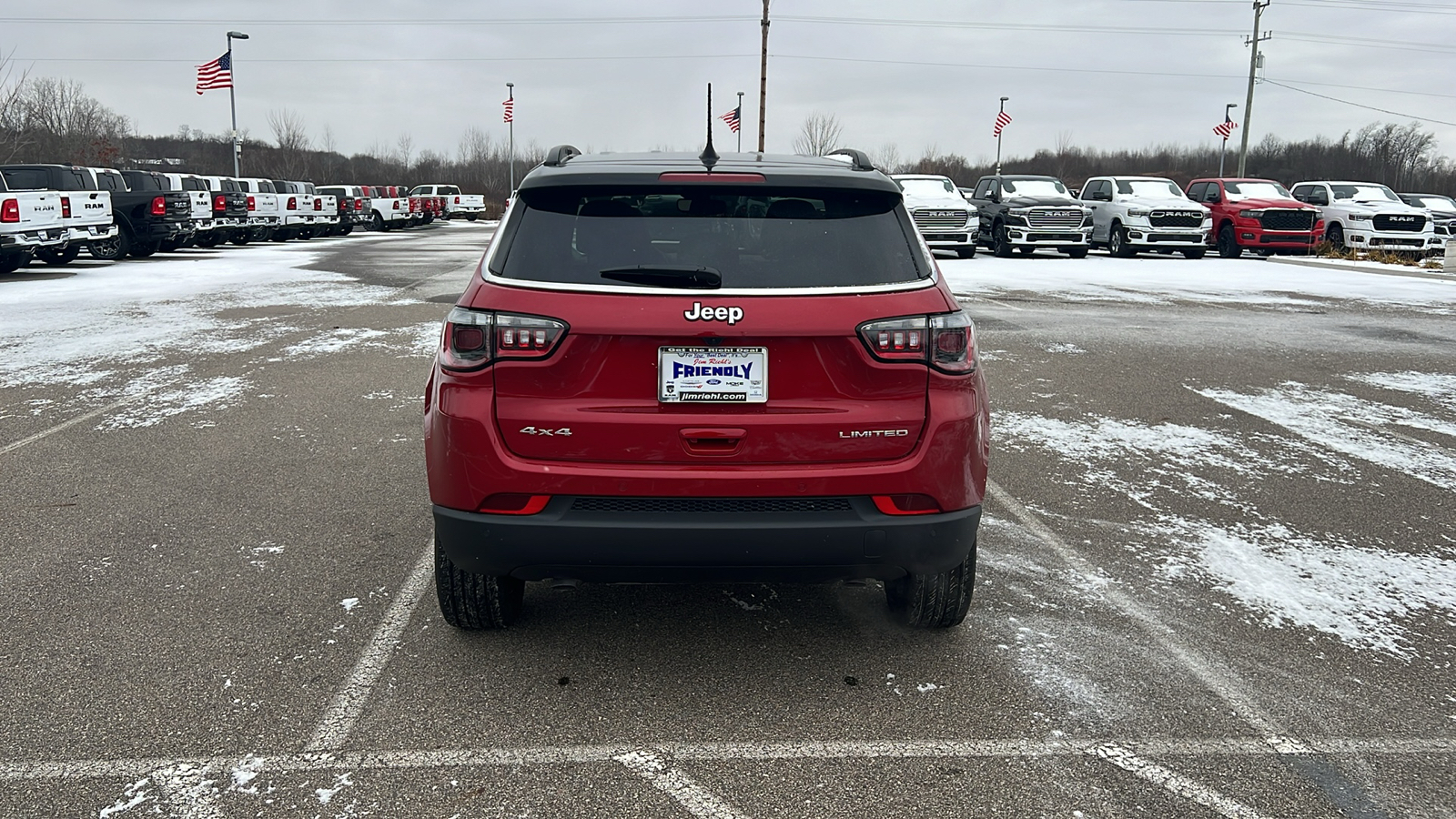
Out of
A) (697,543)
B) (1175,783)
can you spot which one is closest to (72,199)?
(697,543)

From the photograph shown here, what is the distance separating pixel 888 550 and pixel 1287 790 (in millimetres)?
1207

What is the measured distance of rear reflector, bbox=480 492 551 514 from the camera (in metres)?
3.11

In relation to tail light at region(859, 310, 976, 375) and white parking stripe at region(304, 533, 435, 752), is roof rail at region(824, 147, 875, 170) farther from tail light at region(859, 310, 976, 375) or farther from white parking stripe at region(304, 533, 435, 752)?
white parking stripe at region(304, 533, 435, 752)

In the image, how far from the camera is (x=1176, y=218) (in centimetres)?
2498

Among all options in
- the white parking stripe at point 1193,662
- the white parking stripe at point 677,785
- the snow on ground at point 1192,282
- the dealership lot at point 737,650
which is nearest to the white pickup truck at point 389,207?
the snow on ground at point 1192,282

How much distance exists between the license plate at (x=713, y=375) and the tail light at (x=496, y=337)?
1.08 feet

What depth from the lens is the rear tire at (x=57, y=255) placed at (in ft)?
63.3

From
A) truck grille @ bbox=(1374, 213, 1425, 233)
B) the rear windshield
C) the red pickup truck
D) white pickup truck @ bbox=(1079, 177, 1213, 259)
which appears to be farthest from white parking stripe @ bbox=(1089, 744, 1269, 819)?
truck grille @ bbox=(1374, 213, 1425, 233)

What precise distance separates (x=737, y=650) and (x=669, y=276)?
1.33m

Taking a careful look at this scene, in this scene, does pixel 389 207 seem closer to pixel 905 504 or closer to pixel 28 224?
Answer: pixel 28 224

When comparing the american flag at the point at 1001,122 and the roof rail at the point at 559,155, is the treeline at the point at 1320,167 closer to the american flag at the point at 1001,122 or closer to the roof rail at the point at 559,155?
the american flag at the point at 1001,122

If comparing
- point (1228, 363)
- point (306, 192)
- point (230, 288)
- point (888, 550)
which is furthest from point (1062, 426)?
point (306, 192)

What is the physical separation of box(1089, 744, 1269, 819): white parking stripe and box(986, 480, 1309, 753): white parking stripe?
38 centimetres

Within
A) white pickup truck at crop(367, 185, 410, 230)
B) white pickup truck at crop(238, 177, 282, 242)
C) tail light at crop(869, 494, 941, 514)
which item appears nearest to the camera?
tail light at crop(869, 494, 941, 514)
